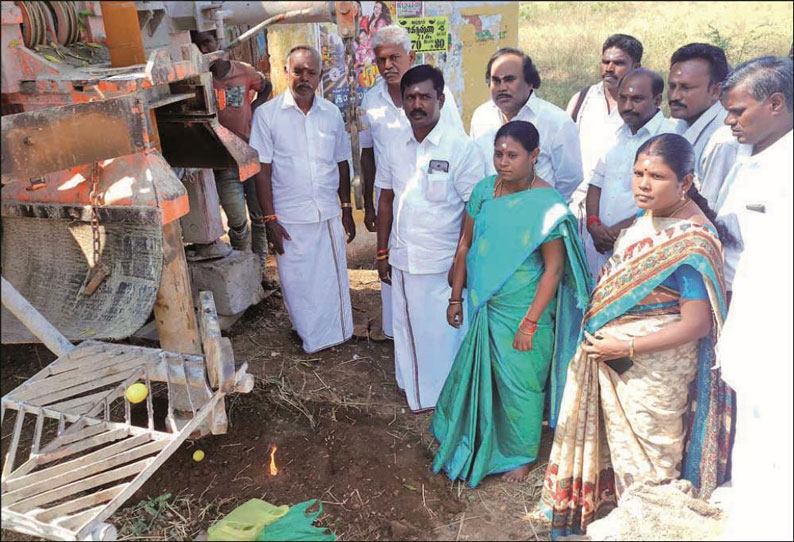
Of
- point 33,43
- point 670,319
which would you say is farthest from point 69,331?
point 670,319

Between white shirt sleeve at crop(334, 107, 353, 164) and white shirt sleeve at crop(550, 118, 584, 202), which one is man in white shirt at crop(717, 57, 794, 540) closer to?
white shirt sleeve at crop(550, 118, 584, 202)

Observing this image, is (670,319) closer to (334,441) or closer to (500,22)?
(334,441)

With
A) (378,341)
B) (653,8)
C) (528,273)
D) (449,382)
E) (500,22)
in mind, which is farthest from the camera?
(653,8)

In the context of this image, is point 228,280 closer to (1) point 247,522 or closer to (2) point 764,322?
(1) point 247,522

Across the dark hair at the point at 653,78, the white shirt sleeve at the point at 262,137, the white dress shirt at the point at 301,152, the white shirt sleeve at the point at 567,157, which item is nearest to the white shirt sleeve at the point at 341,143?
the white dress shirt at the point at 301,152

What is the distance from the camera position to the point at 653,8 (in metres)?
13.9

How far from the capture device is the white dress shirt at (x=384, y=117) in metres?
3.75

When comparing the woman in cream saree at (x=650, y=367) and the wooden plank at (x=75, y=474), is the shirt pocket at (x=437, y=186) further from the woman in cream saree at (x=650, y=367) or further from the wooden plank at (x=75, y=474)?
the wooden plank at (x=75, y=474)

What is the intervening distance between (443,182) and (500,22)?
4041mm

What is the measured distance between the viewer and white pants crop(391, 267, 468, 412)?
3873 millimetres

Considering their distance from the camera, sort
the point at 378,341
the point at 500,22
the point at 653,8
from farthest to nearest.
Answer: the point at 653,8 → the point at 500,22 → the point at 378,341

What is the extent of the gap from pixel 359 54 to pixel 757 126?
4.36 metres

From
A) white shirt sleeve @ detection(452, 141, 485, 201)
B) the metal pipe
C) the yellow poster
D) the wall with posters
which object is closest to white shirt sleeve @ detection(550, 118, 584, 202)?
white shirt sleeve @ detection(452, 141, 485, 201)

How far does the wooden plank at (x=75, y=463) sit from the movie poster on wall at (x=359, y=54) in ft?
13.8
